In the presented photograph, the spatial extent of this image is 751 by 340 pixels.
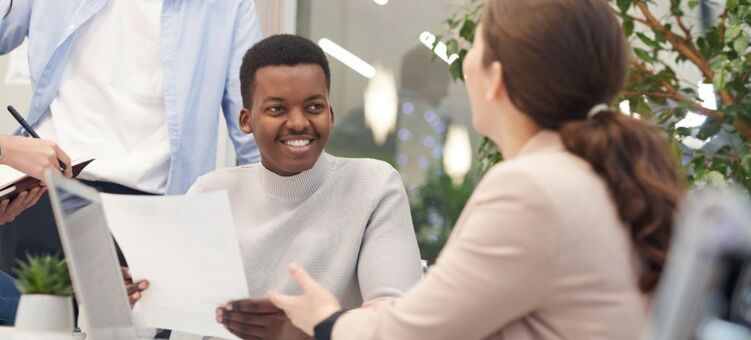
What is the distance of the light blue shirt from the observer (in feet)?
8.54

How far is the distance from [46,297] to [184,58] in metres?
1.08

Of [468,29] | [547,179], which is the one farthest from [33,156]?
[468,29]

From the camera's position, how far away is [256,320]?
5.04 feet

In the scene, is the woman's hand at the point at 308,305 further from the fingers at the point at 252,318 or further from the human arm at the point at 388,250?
the human arm at the point at 388,250

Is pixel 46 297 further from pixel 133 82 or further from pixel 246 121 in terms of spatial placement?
pixel 133 82

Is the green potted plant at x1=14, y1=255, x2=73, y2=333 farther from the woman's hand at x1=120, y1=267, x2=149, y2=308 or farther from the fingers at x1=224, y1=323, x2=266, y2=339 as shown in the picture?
the fingers at x1=224, y1=323, x2=266, y2=339

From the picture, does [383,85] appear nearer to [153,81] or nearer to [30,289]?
[153,81]

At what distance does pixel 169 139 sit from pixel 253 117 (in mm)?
497

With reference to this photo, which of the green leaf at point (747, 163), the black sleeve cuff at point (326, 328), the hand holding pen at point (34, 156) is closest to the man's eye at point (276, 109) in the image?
the hand holding pen at point (34, 156)

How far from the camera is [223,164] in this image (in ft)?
13.8

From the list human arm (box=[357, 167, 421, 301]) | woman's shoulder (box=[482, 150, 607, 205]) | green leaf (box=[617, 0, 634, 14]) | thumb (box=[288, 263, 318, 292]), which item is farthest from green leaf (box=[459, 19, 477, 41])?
woman's shoulder (box=[482, 150, 607, 205])

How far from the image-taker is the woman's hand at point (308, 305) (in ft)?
4.48

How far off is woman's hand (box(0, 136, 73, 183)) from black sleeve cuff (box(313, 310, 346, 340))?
86cm

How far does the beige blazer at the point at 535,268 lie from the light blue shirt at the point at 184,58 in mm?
1503
